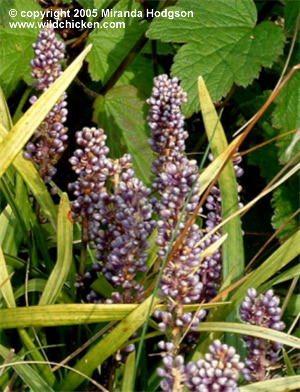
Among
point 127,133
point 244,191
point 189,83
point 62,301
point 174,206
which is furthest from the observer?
point 244,191

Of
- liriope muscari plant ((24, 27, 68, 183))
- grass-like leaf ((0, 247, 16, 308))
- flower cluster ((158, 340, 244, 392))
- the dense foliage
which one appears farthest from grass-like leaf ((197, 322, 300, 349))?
liriope muscari plant ((24, 27, 68, 183))

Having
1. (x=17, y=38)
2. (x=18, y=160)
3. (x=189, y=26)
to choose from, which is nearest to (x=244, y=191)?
(x=189, y=26)

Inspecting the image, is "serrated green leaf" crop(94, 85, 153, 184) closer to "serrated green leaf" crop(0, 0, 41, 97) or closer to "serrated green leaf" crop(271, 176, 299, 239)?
"serrated green leaf" crop(0, 0, 41, 97)

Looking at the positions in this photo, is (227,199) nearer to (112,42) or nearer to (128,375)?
(128,375)

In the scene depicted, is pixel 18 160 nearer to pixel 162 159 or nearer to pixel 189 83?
pixel 162 159

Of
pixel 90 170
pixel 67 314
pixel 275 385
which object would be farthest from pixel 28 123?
pixel 275 385

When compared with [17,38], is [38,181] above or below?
below

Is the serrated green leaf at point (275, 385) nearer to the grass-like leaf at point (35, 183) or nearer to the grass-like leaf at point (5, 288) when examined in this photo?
the grass-like leaf at point (5, 288)
